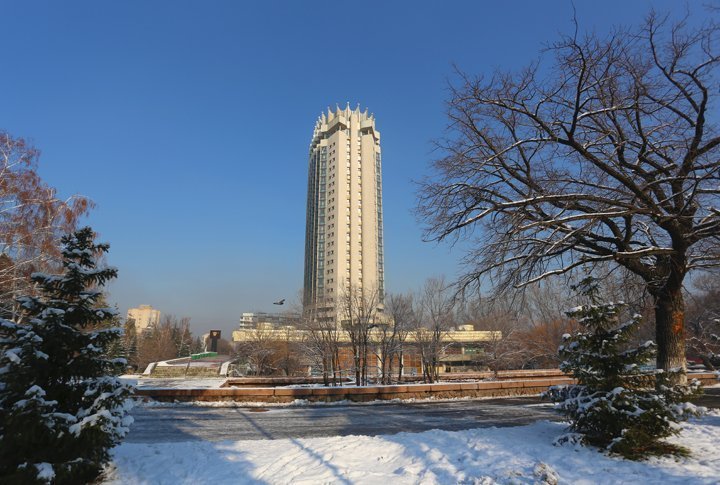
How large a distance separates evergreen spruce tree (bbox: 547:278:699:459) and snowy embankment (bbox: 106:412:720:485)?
15.2 inches

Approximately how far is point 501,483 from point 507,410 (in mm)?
9802

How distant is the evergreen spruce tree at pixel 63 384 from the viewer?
538 cm

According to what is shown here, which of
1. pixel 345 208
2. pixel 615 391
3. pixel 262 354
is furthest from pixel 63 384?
pixel 345 208

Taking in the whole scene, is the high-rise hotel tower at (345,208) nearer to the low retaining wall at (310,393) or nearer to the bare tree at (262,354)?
the bare tree at (262,354)

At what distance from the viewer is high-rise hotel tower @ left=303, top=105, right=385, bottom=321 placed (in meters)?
107

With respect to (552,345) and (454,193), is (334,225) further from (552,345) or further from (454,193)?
(454,193)

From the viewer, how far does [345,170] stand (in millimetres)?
112438

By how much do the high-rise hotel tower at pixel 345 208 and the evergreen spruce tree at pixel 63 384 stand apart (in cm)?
9414

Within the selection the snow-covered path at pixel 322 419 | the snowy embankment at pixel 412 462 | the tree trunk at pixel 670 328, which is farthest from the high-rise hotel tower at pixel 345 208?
the snowy embankment at pixel 412 462

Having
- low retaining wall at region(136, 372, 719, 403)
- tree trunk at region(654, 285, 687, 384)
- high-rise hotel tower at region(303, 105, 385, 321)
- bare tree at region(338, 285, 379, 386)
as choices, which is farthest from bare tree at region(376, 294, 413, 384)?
high-rise hotel tower at region(303, 105, 385, 321)

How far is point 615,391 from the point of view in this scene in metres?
7.09

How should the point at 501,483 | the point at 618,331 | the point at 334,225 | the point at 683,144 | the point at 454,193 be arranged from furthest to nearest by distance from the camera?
the point at 334,225
the point at 454,193
the point at 683,144
the point at 618,331
the point at 501,483

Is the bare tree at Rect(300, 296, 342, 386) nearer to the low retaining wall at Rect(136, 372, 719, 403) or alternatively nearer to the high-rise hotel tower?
the low retaining wall at Rect(136, 372, 719, 403)

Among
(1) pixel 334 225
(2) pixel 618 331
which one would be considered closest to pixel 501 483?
(2) pixel 618 331
